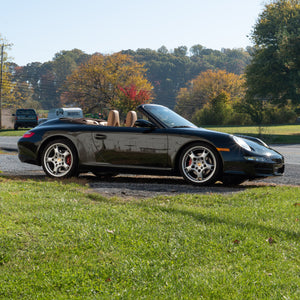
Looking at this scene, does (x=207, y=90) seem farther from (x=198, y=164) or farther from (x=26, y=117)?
(x=198, y=164)

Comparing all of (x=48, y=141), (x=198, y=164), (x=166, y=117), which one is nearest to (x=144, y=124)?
(x=166, y=117)

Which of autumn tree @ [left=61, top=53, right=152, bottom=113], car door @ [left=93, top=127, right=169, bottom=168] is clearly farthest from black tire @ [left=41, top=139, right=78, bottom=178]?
autumn tree @ [left=61, top=53, right=152, bottom=113]

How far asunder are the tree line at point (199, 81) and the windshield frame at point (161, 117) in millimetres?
30332

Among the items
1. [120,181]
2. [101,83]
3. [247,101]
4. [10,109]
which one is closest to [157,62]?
[10,109]

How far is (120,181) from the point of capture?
25.3ft

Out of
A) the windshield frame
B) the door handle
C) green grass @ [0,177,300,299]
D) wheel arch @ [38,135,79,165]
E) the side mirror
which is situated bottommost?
green grass @ [0,177,300,299]

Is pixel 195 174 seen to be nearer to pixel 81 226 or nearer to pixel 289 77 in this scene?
pixel 81 226

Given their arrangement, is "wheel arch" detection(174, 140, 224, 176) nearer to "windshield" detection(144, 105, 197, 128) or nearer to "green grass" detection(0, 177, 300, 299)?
"windshield" detection(144, 105, 197, 128)

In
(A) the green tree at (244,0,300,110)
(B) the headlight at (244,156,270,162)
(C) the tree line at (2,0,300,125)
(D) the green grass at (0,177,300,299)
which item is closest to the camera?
(D) the green grass at (0,177,300,299)

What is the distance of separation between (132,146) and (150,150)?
12.5 inches

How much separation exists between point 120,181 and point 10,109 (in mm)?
86729

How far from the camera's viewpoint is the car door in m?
7.28

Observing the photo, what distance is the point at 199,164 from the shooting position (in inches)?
283

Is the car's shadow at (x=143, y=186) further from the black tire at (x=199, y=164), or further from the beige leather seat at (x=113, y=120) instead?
the beige leather seat at (x=113, y=120)
